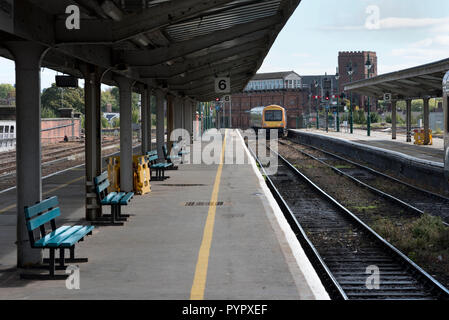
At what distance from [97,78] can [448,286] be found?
6.66 m

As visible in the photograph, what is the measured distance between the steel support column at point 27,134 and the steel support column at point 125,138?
22.6 ft

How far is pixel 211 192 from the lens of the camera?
16.0 meters

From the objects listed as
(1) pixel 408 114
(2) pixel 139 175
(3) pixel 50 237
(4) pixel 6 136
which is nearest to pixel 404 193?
(2) pixel 139 175

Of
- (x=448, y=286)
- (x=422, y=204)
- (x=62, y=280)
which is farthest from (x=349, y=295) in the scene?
(x=422, y=204)

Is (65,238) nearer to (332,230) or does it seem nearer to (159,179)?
(332,230)

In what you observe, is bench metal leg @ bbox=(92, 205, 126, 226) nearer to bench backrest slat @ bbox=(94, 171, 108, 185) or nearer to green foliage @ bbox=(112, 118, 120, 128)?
bench backrest slat @ bbox=(94, 171, 108, 185)

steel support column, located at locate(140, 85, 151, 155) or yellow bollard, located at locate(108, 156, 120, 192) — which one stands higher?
steel support column, located at locate(140, 85, 151, 155)

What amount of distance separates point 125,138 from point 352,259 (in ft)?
21.6

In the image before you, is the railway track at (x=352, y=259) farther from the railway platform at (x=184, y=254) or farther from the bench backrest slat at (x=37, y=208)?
the bench backrest slat at (x=37, y=208)

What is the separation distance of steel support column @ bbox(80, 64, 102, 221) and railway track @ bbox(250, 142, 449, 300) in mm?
3750

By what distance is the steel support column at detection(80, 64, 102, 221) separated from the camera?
10.9 m

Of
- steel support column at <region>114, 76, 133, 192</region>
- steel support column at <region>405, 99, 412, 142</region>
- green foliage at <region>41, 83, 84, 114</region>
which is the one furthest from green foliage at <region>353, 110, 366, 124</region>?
steel support column at <region>114, 76, 133, 192</region>

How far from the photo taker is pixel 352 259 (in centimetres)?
1034

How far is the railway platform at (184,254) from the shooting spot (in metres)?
6.77
